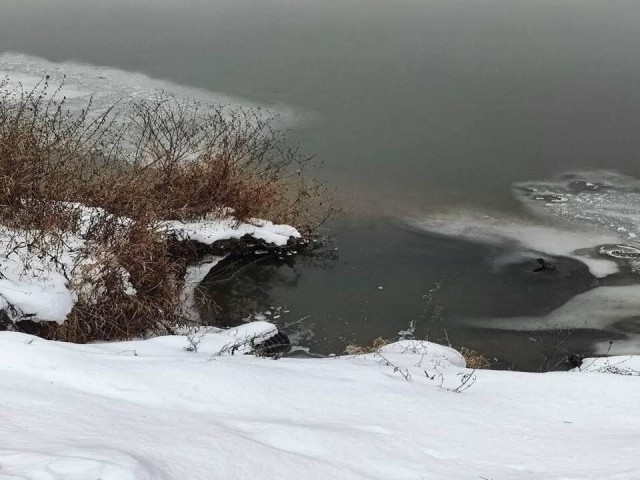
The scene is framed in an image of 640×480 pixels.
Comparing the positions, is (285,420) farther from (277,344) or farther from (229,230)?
(229,230)

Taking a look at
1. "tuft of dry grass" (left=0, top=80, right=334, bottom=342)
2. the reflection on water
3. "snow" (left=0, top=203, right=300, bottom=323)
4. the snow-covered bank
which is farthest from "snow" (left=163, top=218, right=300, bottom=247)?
the snow-covered bank

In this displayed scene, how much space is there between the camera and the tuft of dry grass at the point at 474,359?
20.6 feet

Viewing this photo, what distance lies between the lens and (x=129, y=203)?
6973 mm

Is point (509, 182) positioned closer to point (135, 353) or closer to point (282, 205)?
point (282, 205)

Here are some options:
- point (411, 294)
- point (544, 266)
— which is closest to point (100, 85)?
point (411, 294)

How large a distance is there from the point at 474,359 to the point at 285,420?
3.53m

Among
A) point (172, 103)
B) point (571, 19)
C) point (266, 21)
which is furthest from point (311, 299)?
point (571, 19)

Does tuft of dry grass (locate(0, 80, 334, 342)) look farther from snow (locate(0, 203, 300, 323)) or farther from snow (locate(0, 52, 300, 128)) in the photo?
snow (locate(0, 52, 300, 128))

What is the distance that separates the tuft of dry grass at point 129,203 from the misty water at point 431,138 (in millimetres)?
797

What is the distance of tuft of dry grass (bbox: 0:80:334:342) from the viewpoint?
231 inches

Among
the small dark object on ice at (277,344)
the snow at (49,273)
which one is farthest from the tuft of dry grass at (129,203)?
the small dark object on ice at (277,344)

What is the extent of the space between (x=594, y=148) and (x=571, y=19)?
6075 mm

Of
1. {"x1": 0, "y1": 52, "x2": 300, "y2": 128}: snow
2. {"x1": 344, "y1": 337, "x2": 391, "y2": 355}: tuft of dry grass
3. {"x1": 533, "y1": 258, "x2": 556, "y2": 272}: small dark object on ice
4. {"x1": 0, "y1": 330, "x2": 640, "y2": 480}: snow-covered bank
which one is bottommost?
{"x1": 344, "y1": 337, "x2": 391, "y2": 355}: tuft of dry grass

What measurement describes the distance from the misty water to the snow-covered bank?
2.64 meters
